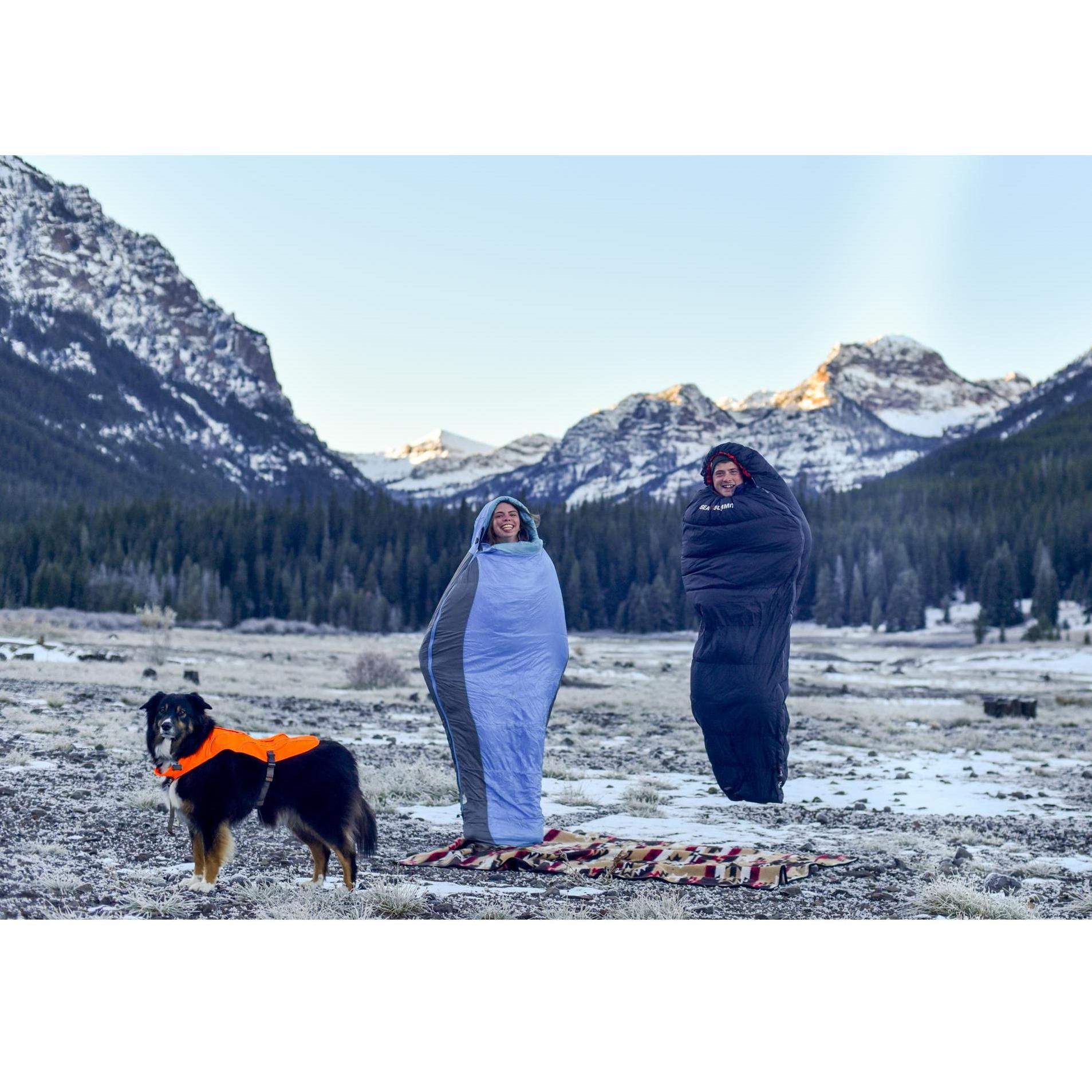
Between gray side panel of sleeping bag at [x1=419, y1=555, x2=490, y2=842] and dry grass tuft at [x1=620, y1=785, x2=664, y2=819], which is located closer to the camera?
gray side panel of sleeping bag at [x1=419, y1=555, x2=490, y2=842]

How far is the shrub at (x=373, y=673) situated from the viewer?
20969 mm

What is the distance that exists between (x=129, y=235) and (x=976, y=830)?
688ft

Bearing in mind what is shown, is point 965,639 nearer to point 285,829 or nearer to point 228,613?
point 228,613

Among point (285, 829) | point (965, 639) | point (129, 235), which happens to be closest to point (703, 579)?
point (285, 829)

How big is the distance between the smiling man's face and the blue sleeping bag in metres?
2.03

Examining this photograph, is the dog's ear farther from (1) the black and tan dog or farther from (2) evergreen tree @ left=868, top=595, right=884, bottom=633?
(2) evergreen tree @ left=868, top=595, right=884, bottom=633

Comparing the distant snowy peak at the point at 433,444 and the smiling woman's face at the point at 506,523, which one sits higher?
the distant snowy peak at the point at 433,444

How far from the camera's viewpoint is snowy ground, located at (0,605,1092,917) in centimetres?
635

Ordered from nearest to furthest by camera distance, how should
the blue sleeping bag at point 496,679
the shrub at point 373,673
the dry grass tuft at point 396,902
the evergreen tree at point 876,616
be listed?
the dry grass tuft at point 396,902 → the blue sleeping bag at point 496,679 → the shrub at point 373,673 → the evergreen tree at point 876,616

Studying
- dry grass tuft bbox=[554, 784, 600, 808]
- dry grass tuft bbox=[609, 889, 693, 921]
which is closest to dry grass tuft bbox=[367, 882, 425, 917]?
dry grass tuft bbox=[609, 889, 693, 921]

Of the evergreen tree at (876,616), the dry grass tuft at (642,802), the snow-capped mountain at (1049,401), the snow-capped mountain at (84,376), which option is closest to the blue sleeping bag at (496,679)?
the dry grass tuft at (642,802)

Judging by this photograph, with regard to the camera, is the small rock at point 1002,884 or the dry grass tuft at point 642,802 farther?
the dry grass tuft at point 642,802

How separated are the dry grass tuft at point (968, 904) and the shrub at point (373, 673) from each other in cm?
1514

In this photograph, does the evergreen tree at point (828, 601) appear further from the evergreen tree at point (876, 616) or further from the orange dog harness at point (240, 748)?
the orange dog harness at point (240, 748)
